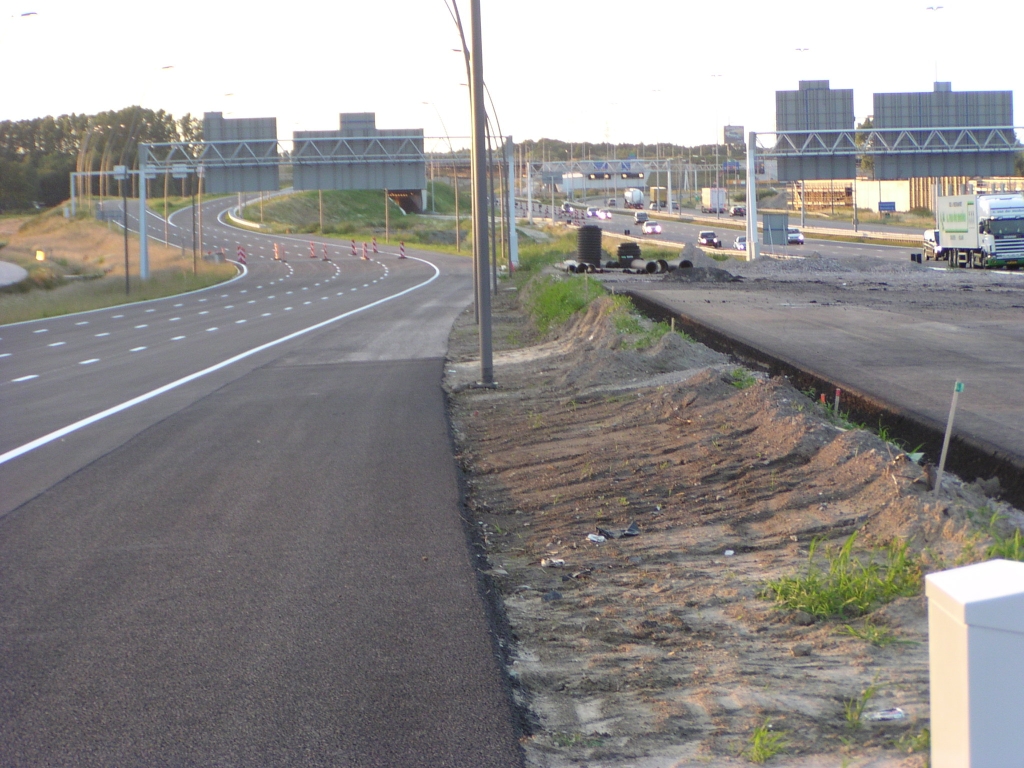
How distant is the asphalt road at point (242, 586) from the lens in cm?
408

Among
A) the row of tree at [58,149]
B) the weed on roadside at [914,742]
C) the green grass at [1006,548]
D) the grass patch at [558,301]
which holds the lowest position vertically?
the weed on roadside at [914,742]

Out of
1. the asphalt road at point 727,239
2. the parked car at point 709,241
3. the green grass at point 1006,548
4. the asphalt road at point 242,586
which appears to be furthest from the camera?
the parked car at point 709,241

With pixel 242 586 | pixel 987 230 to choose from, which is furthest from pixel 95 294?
pixel 242 586

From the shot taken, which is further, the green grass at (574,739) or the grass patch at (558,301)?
the grass patch at (558,301)

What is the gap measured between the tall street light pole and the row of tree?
401 ft

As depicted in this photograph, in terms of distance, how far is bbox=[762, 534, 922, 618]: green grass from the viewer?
5180 mm

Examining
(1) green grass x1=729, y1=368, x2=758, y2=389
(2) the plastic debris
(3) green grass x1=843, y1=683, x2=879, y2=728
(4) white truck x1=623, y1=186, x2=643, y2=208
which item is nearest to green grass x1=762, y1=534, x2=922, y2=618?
(3) green grass x1=843, y1=683, x2=879, y2=728

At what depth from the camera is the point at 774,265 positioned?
49750mm

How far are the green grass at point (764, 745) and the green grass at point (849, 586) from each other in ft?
4.51

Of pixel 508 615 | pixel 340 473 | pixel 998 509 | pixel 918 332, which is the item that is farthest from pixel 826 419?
pixel 918 332

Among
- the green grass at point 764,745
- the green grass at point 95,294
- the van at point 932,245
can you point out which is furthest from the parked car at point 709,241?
the green grass at point 764,745

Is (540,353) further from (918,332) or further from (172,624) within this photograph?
(172,624)

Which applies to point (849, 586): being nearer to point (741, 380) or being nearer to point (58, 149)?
point (741, 380)

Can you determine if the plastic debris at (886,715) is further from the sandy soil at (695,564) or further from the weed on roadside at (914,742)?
the weed on roadside at (914,742)
